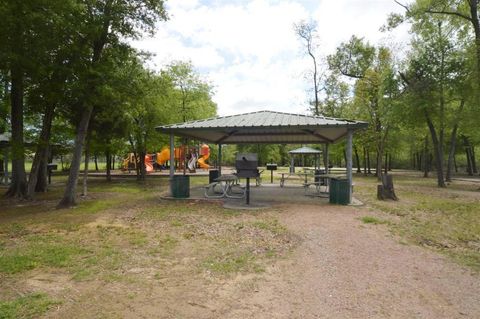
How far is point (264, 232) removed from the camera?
629cm

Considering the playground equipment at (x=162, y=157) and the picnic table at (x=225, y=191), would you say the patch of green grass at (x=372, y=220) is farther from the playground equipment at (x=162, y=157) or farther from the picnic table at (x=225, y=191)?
the playground equipment at (x=162, y=157)

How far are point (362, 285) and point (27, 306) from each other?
359cm

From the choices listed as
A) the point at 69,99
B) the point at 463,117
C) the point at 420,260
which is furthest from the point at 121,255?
the point at 463,117

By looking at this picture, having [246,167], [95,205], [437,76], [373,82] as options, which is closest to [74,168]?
[95,205]

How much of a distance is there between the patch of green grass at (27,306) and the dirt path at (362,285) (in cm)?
174

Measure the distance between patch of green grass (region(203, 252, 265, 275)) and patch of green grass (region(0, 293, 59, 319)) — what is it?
188 cm

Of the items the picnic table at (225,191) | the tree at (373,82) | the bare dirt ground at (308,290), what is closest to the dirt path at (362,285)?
the bare dirt ground at (308,290)

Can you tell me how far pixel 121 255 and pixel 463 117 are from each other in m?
18.7

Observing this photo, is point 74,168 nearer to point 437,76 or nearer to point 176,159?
point 437,76

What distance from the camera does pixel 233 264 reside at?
4.44 meters

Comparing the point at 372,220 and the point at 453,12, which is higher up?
the point at 453,12

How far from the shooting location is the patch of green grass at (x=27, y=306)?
296 centimetres

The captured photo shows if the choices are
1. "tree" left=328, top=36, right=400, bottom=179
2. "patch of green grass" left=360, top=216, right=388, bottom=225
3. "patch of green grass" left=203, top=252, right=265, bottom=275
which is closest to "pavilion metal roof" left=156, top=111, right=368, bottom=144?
"patch of green grass" left=360, top=216, right=388, bottom=225

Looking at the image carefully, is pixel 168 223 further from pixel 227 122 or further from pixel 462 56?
pixel 462 56
